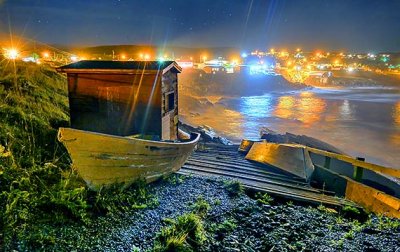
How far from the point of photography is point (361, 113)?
42781 mm

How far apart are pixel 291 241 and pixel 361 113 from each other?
Answer: 44.9 metres

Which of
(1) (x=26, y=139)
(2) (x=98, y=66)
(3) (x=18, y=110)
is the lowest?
(1) (x=26, y=139)

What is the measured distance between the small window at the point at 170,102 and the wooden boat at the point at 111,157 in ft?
11.0

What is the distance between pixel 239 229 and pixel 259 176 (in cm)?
358

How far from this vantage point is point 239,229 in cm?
582

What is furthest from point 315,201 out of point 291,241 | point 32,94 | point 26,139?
point 32,94

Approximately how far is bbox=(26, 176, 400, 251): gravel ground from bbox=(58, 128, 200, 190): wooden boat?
0.71 m

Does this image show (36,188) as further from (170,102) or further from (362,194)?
(362,194)

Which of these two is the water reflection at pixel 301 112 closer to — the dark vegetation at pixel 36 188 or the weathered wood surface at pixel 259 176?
the weathered wood surface at pixel 259 176

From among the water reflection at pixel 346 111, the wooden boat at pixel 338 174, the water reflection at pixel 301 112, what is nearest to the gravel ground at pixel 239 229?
the wooden boat at pixel 338 174

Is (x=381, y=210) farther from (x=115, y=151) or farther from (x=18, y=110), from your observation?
(x=18, y=110)

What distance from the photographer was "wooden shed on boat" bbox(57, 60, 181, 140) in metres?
9.70

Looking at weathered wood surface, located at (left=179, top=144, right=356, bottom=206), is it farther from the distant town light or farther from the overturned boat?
the distant town light

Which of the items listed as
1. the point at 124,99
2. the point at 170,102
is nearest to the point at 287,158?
the point at 170,102
